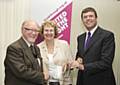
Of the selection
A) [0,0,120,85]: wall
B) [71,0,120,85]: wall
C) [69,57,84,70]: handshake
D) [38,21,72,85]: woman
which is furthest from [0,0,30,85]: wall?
[69,57,84,70]: handshake

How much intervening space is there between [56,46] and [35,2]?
64cm

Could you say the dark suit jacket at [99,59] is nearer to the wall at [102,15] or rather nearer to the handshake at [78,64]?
the handshake at [78,64]

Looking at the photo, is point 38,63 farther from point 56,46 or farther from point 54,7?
point 54,7

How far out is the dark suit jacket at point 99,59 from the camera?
117 inches

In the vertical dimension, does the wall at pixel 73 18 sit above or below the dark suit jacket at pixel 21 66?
above

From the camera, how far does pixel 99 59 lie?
3.03m

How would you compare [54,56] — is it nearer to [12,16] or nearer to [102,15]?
[12,16]

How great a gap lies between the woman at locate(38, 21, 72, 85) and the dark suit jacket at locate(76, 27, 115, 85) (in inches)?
7.5

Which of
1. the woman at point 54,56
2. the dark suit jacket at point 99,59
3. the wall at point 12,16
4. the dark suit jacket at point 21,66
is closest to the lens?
the dark suit jacket at point 21,66

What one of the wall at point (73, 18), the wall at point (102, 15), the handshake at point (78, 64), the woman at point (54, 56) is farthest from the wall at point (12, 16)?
the handshake at point (78, 64)

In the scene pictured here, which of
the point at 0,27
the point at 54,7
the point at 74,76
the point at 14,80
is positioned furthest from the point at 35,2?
the point at 14,80

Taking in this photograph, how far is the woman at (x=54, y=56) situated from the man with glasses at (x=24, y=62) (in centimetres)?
40

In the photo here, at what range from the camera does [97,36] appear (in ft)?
10.0

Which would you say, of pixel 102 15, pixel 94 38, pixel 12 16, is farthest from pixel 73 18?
pixel 12 16
